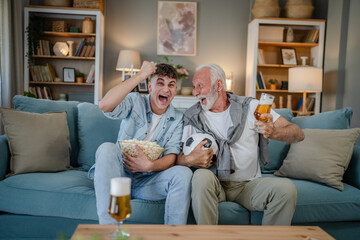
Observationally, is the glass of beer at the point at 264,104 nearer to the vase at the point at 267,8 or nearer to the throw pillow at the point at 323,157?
the throw pillow at the point at 323,157

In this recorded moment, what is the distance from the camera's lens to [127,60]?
4.70 m

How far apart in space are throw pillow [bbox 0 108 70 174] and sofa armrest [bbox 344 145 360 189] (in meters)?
1.88

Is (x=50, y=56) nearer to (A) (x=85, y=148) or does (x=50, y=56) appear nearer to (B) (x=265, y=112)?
(A) (x=85, y=148)

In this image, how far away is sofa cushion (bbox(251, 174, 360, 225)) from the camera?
5.94 feet

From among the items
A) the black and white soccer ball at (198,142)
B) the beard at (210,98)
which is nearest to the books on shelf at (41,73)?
the beard at (210,98)

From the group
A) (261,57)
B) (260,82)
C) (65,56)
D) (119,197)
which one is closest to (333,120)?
(119,197)

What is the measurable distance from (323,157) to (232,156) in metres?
0.63

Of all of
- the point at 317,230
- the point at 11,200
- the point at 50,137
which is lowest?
the point at 11,200

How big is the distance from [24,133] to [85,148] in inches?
16.3

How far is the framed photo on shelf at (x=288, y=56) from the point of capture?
4969 millimetres

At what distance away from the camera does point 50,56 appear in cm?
464

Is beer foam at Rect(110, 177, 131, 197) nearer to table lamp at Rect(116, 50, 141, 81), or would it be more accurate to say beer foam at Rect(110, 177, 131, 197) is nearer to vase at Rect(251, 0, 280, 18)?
table lamp at Rect(116, 50, 141, 81)

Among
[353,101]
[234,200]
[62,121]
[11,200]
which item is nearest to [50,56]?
[62,121]

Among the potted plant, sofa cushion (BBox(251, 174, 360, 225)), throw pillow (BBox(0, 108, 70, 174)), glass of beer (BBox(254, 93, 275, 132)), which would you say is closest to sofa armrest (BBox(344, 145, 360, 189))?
sofa cushion (BBox(251, 174, 360, 225))
